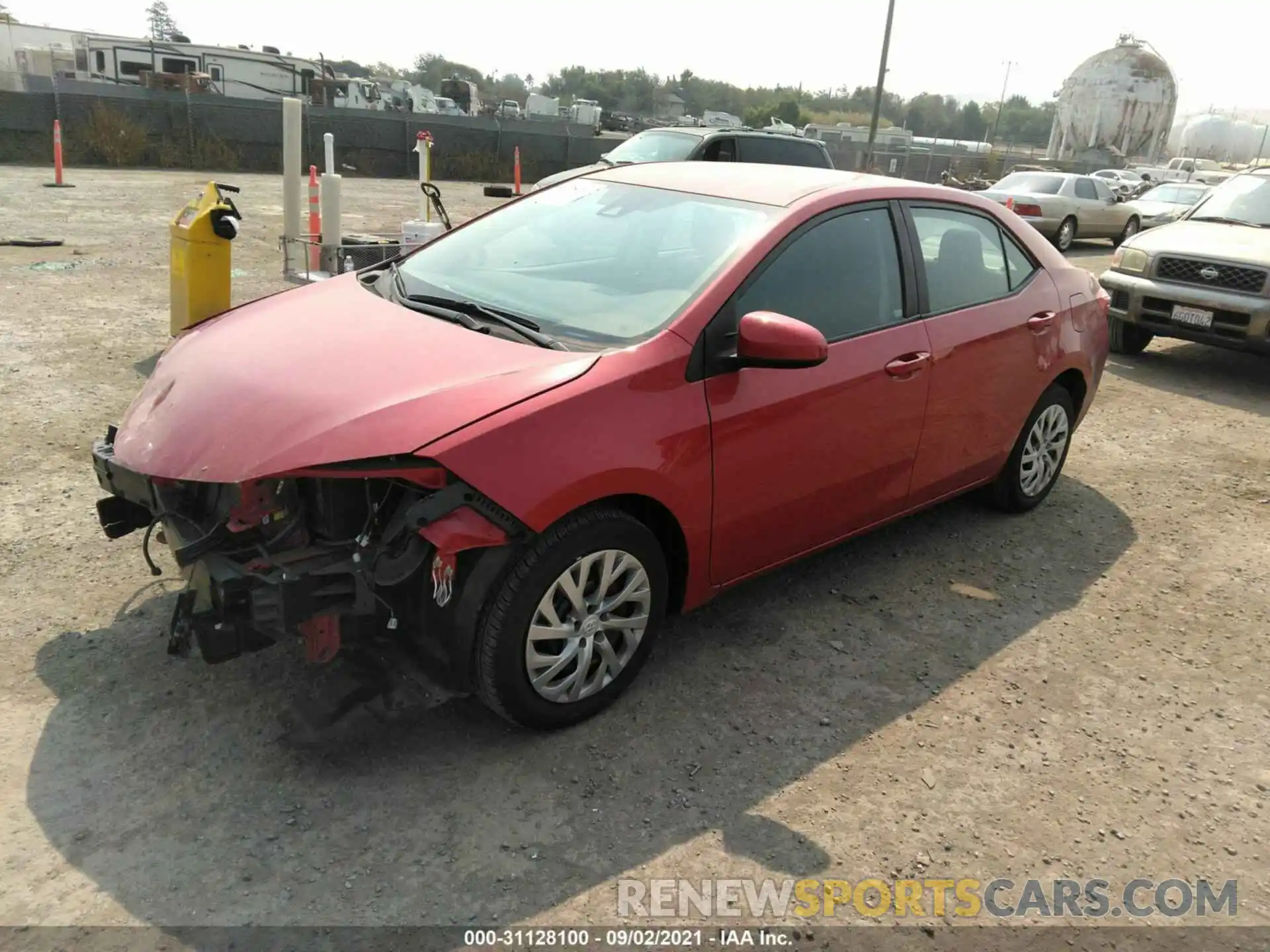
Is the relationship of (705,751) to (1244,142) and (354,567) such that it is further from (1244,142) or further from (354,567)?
(1244,142)

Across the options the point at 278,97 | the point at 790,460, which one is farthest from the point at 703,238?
the point at 278,97

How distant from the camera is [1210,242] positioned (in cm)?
864

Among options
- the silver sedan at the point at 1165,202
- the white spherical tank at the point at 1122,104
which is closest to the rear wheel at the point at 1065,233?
the silver sedan at the point at 1165,202

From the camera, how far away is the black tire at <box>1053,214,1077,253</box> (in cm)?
1766

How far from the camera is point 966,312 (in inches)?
171

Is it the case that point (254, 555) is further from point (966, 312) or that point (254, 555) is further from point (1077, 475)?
point (1077, 475)

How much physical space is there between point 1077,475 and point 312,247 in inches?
277

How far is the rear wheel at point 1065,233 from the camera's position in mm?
17672

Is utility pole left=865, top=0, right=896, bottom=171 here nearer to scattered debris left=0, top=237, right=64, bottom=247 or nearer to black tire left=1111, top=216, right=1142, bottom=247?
black tire left=1111, top=216, right=1142, bottom=247

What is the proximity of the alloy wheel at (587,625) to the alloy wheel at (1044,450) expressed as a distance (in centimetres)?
274

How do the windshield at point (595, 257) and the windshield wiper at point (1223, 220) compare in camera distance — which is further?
the windshield wiper at point (1223, 220)

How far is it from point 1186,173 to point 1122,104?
91.2 feet

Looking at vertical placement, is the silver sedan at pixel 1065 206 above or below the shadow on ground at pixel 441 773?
above

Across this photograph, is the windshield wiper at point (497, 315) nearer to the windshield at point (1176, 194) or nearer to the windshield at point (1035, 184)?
the windshield at point (1035, 184)
